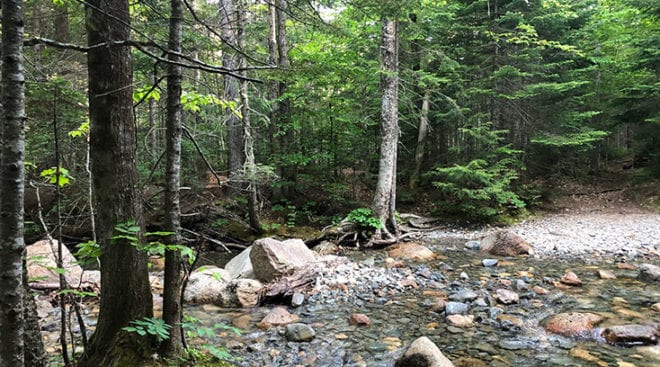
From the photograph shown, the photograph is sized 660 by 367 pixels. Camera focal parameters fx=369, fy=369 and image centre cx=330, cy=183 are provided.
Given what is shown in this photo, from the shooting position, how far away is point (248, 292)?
6.43 m

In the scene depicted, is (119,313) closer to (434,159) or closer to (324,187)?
(324,187)

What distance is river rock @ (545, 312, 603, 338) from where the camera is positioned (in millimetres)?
4770

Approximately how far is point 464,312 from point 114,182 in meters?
5.07

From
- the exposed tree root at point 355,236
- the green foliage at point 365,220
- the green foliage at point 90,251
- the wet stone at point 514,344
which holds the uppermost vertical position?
the green foliage at point 90,251

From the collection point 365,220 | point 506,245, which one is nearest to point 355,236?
point 365,220

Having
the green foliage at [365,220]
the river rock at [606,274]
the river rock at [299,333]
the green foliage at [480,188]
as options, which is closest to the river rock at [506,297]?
the river rock at [606,274]

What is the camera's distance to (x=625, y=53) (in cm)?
1636

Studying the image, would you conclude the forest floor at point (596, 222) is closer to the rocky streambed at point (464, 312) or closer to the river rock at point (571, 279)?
the rocky streambed at point (464, 312)

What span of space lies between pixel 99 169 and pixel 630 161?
22.8 metres

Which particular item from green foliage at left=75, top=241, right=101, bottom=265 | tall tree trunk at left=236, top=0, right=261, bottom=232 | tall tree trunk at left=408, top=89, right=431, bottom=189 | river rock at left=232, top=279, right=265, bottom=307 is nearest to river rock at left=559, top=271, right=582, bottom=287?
river rock at left=232, top=279, right=265, bottom=307

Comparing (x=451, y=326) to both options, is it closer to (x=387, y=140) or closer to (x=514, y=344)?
(x=514, y=344)

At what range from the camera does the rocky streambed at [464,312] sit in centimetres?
441

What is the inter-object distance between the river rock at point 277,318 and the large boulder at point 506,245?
20.2 ft

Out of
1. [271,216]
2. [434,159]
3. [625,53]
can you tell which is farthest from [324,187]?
[625,53]
